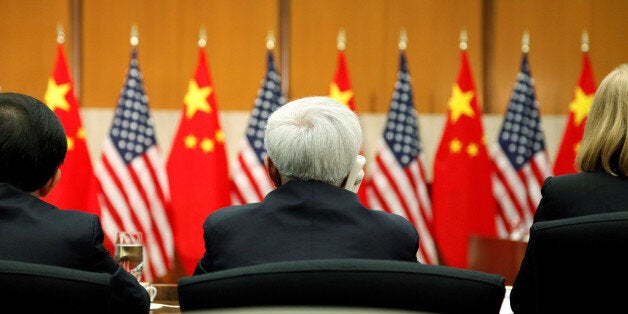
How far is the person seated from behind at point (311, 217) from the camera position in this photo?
1758 mm

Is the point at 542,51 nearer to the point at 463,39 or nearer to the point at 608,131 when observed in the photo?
the point at 463,39

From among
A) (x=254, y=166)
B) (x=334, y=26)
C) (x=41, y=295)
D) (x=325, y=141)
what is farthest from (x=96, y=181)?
(x=41, y=295)

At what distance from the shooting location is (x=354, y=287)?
1.24 m

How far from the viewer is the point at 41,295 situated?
1.35m

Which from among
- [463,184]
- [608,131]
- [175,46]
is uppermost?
[175,46]

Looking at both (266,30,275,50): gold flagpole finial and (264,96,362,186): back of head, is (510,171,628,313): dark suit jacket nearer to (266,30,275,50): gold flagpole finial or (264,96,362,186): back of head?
(264,96,362,186): back of head

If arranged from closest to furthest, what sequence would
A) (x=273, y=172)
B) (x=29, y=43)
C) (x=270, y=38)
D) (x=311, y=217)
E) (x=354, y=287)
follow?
(x=354, y=287), (x=311, y=217), (x=273, y=172), (x=29, y=43), (x=270, y=38)

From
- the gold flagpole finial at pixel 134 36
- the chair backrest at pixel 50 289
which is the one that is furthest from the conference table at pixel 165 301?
the gold flagpole finial at pixel 134 36

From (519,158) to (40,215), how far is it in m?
4.72

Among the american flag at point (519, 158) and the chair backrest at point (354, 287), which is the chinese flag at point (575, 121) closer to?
the american flag at point (519, 158)

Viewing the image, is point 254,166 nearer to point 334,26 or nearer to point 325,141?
point 334,26

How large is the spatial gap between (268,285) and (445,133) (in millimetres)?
4973

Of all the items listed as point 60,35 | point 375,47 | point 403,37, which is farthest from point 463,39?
point 60,35

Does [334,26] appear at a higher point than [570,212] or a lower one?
higher
